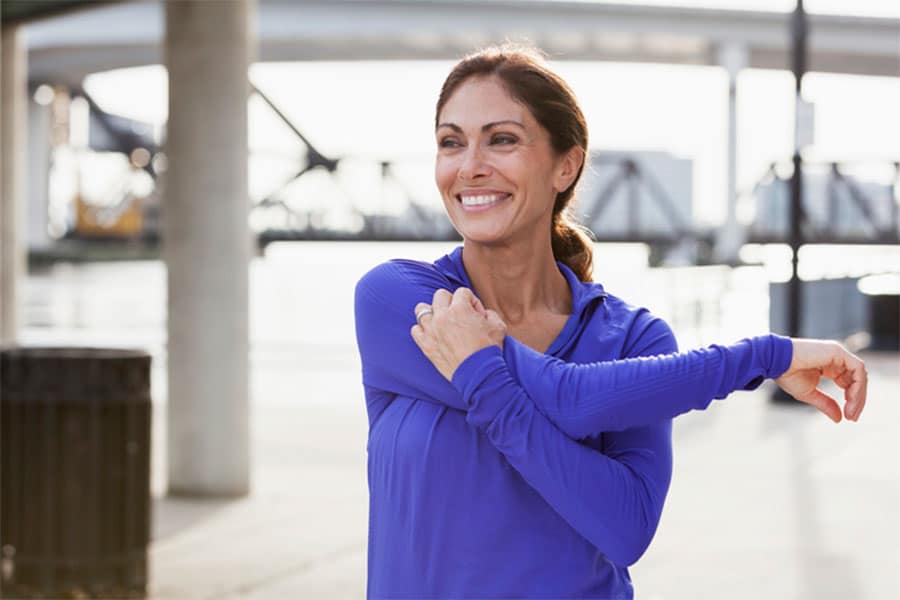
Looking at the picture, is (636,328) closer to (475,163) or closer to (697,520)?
(475,163)

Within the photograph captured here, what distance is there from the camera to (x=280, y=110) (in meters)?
68.6

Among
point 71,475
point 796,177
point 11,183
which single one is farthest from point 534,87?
point 796,177

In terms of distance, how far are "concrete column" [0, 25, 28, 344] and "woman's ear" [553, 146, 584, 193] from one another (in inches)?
438

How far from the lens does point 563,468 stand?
1.98m

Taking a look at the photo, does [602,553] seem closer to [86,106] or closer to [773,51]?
[773,51]

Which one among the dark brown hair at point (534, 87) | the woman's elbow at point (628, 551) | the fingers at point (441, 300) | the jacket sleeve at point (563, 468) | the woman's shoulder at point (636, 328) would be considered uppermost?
the dark brown hair at point (534, 87)

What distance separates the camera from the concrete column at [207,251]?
27.8 ft

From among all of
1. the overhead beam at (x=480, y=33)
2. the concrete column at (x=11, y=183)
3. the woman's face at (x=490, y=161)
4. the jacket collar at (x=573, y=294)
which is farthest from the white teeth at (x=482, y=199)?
the overhead beam at (x=480, y=33)

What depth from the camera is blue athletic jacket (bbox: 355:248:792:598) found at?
199 centimetres

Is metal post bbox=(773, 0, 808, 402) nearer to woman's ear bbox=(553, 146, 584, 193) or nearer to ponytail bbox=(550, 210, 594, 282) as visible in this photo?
ponytail bbox=(550, 210, 594, 282)

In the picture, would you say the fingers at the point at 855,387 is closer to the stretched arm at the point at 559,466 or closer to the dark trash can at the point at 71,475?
the stretched arm at the point at 559,466

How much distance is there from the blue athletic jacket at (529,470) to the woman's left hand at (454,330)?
0.08 feet

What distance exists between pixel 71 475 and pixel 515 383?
4.06m

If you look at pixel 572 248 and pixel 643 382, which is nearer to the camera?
pixel 643 382
